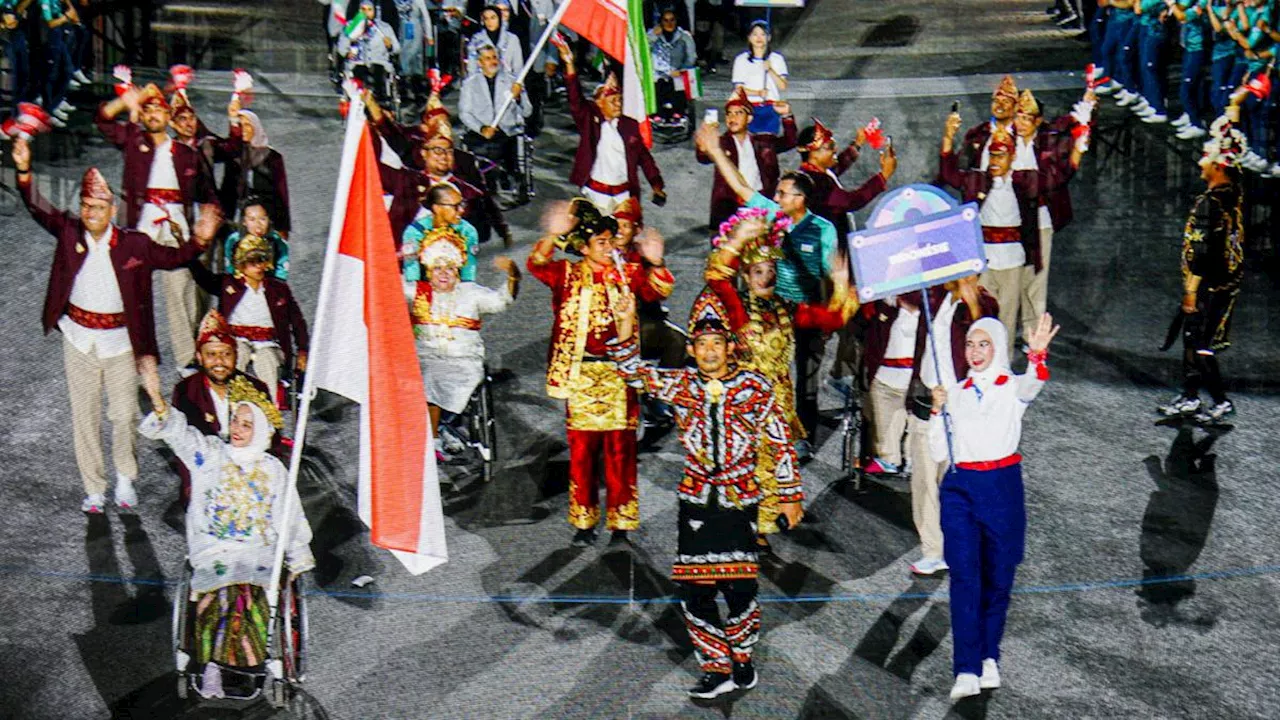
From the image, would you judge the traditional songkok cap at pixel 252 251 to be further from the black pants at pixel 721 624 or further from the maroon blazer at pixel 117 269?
the black pants at pixel 721 624

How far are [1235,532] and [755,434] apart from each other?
359 centimetres

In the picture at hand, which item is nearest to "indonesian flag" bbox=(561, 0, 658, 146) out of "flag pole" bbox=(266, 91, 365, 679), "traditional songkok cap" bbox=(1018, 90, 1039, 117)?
"traditional songkok cap" bbox=(1018, 90, 1039, 117)

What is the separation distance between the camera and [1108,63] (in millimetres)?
22141

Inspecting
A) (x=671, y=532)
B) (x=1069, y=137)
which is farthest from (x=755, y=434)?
(x=1069, y=137)

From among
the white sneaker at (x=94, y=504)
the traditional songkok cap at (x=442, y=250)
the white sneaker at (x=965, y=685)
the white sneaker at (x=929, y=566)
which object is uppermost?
the traditional songkok cap at (x=442, y=250)

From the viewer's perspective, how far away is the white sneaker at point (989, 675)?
35.0 feet

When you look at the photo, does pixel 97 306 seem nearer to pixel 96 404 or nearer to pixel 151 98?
pixel 96 404

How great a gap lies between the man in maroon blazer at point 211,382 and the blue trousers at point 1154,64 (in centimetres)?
1214

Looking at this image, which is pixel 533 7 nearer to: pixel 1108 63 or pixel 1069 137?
pixel 1108 63

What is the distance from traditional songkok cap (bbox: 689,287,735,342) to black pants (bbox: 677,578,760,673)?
1.20 m

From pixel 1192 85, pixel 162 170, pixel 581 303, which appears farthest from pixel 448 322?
pixel 1192 85

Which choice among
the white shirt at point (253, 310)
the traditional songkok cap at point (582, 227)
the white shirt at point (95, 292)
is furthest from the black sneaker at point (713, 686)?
the white shirt at point (95, 292)

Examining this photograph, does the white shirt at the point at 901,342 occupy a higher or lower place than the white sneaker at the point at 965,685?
higher

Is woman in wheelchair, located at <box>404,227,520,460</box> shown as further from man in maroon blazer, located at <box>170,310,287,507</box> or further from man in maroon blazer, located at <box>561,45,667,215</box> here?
man in maroon blazer, located at <box>561,45,667,215</box>
